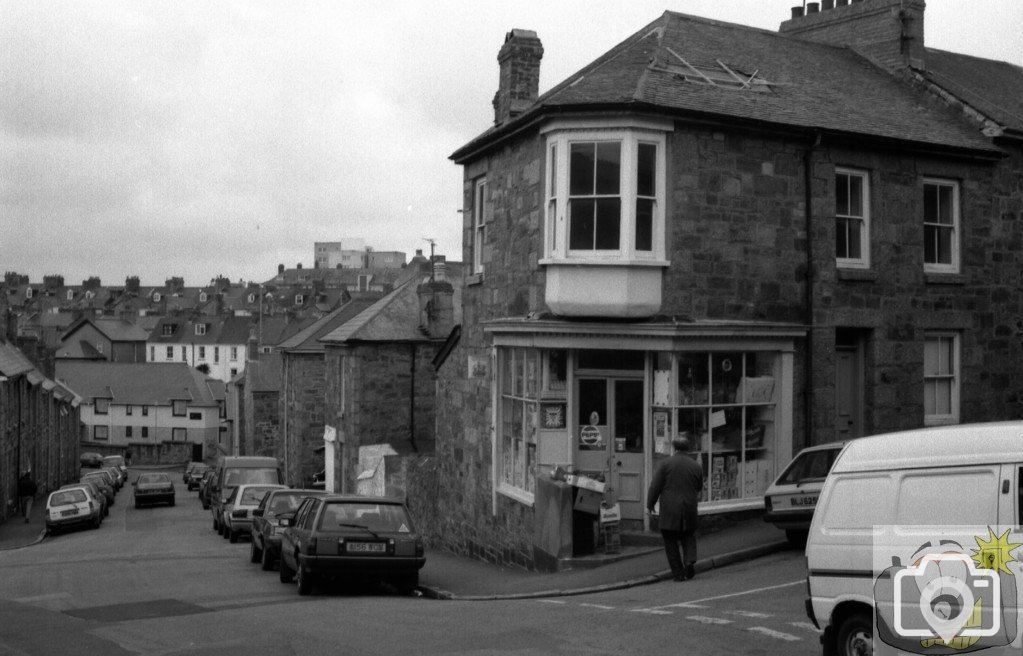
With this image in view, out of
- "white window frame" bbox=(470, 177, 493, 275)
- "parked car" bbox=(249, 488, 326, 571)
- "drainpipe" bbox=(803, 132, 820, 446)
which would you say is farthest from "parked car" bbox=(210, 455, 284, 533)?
"drainpipe" bbox=(803, 132, 820, 446)

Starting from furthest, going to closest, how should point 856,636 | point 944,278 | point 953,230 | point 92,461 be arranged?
point 92,461 → point 953,230 → point 944,278 → point 856,636

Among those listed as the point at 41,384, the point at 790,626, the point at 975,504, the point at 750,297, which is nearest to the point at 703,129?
the point at 750,297

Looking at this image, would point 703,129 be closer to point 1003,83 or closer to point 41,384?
point 1003,83

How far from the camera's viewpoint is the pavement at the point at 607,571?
1467 cm

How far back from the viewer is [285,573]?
17.4 metres

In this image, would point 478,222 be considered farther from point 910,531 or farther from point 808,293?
point 910,531

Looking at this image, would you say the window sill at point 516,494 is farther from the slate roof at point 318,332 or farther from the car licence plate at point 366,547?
the slate roof at point 318,332

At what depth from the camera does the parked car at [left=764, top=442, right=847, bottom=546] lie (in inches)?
574

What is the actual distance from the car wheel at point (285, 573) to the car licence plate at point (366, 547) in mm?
2437

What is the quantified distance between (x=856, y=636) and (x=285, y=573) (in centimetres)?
1113

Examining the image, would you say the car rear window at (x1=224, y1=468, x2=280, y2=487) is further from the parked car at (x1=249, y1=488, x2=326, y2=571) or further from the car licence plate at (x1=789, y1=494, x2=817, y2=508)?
the car licence plate at (x1=789, y1=494, x2=817, y2=508)

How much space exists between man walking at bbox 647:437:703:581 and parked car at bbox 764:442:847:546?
4.97 ft

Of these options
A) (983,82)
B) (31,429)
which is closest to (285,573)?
(983,82)

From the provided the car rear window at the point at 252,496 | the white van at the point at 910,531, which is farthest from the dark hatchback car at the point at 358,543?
the car rear window at the point at 252,496
